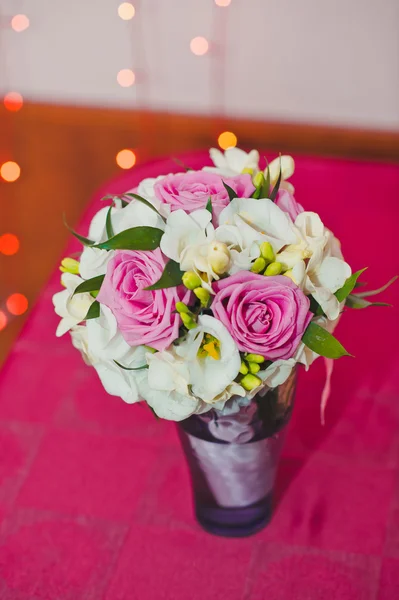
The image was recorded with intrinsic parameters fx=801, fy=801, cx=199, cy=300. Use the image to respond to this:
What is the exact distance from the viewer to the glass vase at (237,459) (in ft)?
3.19

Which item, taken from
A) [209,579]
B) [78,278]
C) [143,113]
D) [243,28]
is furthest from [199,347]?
[143,113]

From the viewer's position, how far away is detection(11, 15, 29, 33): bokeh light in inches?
82.7

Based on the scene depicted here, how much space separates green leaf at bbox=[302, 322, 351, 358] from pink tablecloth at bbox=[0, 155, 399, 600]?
36cm

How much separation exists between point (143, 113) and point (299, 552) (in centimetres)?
147

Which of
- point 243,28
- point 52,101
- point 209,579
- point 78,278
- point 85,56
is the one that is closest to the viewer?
point 78,278

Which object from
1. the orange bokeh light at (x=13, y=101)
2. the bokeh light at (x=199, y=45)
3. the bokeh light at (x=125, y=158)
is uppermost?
the bokeh light at (x=199, y=45)

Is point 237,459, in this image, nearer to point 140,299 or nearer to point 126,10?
point 140,299

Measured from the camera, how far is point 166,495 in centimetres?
116

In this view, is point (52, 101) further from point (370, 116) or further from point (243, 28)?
point (370, 116)

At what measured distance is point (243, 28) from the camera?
1.97m

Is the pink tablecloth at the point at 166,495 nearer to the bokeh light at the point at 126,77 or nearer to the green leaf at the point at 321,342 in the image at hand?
the green leaf at the point at 321,342

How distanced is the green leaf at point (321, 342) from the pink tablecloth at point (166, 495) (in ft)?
1.19

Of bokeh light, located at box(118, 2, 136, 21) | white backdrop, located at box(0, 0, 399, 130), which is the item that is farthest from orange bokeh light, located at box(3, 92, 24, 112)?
bokeh light, located at box(118, 2, 136, 21)

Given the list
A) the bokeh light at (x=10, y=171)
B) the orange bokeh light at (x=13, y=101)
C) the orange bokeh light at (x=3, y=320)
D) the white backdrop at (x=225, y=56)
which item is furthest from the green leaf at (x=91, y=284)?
the bokeh light at (x=10, y=171)
